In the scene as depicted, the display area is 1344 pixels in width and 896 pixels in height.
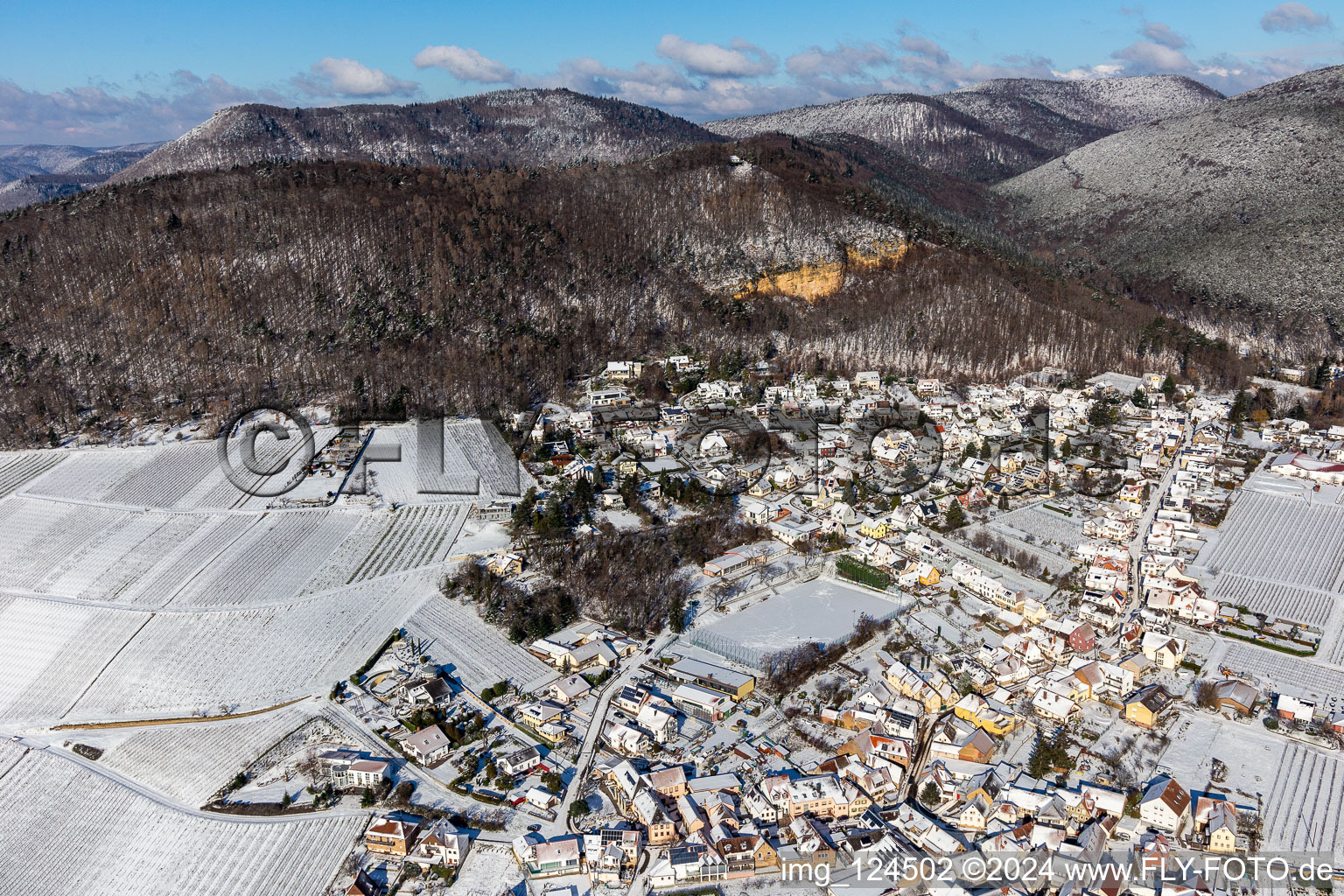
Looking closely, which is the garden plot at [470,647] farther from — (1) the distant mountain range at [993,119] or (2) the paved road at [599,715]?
(1) the distant mountain range at [993,119]

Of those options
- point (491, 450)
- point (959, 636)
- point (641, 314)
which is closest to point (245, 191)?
point (641, 314)

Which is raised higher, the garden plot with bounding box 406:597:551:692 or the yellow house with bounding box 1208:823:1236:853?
the yellow house with bounding box 1208:823:1236:853

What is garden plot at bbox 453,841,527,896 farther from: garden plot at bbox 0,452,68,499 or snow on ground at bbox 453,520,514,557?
garden plot at bbox 0,452,68,499

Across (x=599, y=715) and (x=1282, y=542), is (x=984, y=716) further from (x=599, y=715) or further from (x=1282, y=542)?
(x=1282, y=542)

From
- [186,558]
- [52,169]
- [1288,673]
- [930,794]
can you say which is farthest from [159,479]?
[52,169]

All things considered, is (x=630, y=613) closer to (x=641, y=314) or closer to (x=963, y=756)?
(x=963, y=756)

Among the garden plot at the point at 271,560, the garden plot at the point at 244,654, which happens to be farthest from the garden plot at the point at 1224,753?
the garden plot at the point at 271,560

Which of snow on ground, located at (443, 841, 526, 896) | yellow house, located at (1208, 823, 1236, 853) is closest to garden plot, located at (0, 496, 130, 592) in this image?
snow on ground, located at (443, 841, 526, 896)
